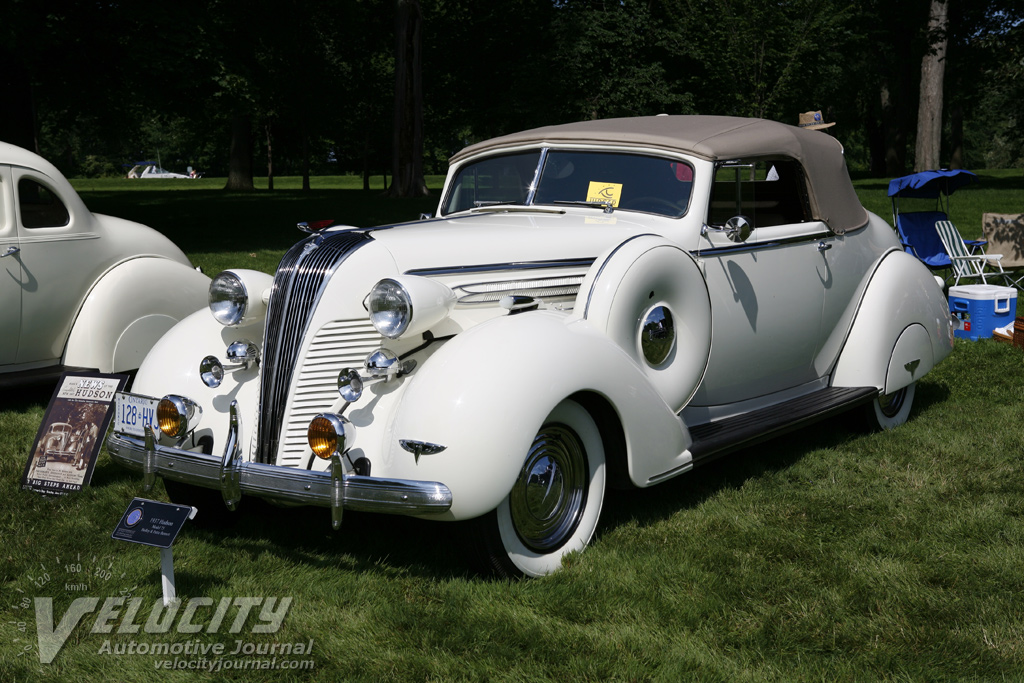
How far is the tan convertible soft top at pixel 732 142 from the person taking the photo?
15.8ft

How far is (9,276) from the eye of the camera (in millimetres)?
6016

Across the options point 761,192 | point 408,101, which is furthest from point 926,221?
point 408,101

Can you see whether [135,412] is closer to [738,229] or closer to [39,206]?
[738,229]

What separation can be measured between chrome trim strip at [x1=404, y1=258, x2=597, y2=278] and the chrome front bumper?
941 mm

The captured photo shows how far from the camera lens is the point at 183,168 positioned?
9088 cm

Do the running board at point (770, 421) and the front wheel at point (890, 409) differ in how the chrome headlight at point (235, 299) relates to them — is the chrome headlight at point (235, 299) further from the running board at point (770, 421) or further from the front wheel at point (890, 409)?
the front wheel at point (890, 409)

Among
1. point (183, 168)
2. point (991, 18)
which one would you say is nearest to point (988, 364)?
point (991, 18)

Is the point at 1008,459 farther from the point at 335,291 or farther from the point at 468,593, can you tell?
the point at 335,291

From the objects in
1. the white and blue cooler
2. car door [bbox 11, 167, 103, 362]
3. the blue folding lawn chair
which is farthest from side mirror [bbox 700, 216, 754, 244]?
the blue folding lawn chair

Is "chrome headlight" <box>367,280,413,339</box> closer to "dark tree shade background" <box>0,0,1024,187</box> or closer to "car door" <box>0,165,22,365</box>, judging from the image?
"car door" <box>0,165,22,365</box>

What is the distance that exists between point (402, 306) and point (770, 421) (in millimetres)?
2195

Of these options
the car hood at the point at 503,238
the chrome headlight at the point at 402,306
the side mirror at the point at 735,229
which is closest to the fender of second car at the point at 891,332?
the side mirror at the point at 735,229

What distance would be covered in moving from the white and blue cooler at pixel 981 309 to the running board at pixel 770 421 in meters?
3.90

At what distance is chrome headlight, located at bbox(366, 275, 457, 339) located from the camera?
343 cm
